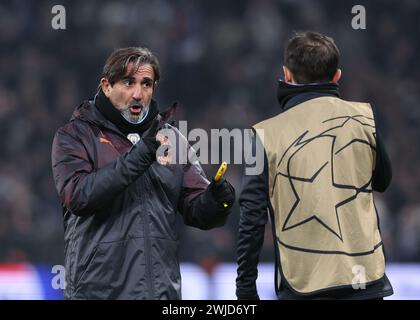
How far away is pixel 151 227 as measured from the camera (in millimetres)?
3824

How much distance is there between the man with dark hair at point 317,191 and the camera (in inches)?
141

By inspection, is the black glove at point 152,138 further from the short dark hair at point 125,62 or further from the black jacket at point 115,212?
the short dark hair at point 125,62

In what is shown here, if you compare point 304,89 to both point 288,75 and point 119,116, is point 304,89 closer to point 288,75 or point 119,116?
point 288,75

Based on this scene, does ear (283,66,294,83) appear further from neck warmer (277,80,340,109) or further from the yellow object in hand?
the yellow object in hand

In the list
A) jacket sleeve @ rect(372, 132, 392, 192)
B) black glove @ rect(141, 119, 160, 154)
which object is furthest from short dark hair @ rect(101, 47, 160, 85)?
jacket sleeve @ rect(372, 132, 392, 192)

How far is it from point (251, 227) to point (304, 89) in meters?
0.56

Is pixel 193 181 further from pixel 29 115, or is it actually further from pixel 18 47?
pixel 18 47

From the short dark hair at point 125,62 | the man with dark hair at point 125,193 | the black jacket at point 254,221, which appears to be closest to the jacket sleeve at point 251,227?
the black jacket at point 254,221

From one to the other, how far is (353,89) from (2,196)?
12.8 ft

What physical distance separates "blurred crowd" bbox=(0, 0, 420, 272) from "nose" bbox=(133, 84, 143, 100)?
5.23 meters

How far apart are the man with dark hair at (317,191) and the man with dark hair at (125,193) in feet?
0.99

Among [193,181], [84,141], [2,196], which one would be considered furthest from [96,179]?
[2,196]

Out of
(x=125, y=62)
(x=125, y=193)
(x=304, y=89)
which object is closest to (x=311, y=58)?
(x=304, y=89)

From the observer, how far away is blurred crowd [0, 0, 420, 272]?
32.0 ft
